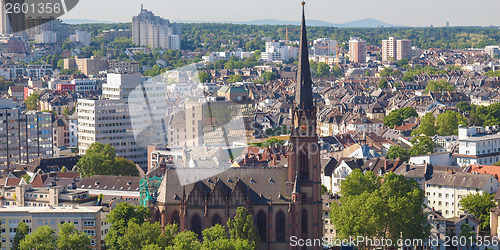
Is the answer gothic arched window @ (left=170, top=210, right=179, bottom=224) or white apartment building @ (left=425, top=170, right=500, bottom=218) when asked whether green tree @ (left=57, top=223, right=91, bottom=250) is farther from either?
white apartment building @ (left=425, top=170, right=500, bottom=218)

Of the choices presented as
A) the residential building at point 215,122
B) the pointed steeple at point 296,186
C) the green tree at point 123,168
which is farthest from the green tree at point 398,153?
the pointed steeple at point 296,186

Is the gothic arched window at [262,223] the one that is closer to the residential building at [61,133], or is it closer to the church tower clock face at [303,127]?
the church tower clock face at [303,127]

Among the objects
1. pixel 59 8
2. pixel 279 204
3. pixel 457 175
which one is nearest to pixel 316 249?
pixel 279 204

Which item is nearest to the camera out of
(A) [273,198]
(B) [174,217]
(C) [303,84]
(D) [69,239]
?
(D) [69,239]

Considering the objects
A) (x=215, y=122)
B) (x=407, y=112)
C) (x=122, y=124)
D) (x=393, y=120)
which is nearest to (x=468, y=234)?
(x=122, y=124)

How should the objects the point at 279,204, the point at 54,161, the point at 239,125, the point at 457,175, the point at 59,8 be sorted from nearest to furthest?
the point at 59,8 → the point at 279,204 → the point at 457,175 → the point at 54,161 → the point at 239,125

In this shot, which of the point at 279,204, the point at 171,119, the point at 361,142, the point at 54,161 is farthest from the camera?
the point at 171,119

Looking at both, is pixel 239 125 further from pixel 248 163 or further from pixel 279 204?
pixel 279 204

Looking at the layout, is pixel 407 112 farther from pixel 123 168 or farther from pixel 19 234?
pixel 19 234
